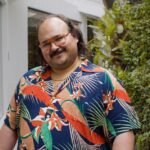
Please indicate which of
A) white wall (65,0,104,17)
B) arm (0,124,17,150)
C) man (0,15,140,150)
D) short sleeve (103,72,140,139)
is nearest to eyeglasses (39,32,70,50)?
man (0,15,140,150)

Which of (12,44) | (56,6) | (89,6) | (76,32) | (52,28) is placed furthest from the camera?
(89,6)

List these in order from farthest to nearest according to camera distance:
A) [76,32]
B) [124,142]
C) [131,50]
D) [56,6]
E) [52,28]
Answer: [56,6], [131,50], [76,32], [52,28], [124,142]

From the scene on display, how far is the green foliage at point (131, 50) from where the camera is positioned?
13.6ft

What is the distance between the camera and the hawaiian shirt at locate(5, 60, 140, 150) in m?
1.99

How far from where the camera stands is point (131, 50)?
454 cm

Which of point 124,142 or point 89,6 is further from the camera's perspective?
point 89,6

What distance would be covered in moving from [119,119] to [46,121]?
0.36 m

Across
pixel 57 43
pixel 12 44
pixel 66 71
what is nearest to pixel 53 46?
pixel 57 43

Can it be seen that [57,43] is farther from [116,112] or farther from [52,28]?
[116,112]

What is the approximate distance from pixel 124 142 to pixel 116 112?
0.15 m

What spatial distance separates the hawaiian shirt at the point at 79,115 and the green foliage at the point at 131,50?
5.24 feet

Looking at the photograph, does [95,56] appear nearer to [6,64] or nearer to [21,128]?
[6,64]

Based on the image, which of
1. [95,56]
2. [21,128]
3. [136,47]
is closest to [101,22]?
[95,56]

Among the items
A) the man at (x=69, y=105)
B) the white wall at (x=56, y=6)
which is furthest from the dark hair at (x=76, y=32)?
the white wall at (x=56, y=6)
